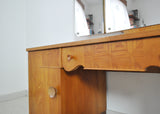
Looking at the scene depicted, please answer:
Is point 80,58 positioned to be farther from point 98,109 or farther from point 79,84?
point 98,109

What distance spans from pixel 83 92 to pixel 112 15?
0.67 m

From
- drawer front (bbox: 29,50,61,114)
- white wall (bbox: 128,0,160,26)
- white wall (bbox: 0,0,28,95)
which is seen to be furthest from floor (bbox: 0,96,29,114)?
white wall (bbox: 128,0,160,26)

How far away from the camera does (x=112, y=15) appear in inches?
38.9

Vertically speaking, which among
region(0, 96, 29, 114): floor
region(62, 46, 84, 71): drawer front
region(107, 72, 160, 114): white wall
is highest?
region(62, 46, 84, 71): drawer front

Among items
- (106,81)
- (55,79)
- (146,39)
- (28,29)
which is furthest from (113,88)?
(28,29)

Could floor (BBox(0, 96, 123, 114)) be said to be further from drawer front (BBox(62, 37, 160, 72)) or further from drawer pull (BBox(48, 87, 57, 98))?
drawer front (BBox(62, 37, 160, 72))

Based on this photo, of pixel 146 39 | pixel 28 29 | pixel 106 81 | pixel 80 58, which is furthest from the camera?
pixel 28 29

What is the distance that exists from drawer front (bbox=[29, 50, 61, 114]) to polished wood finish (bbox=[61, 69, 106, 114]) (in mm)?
52

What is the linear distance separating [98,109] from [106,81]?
0.88 feet

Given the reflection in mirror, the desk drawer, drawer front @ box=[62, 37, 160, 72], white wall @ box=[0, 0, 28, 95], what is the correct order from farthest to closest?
1. white wall @ box=[0, 0, 28, 95]
2. the reflection in mirror
3. the desk drawer
4. drawer front @ box=[62, 37, 160, 72]

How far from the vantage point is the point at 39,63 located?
2.80 feet

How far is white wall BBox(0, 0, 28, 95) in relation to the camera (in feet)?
5.58

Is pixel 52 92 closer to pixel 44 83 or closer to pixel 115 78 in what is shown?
pixel 44 83

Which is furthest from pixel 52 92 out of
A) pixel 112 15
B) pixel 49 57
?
pixel 112 15
